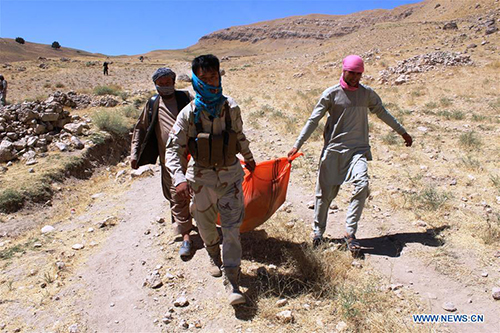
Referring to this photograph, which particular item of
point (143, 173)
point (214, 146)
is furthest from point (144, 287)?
point (143, 173)

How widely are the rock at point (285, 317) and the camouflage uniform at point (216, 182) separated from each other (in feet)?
1.56

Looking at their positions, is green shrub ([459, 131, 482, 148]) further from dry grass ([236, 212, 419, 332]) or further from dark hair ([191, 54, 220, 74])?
dark hair ([191, 54, 220, 74])

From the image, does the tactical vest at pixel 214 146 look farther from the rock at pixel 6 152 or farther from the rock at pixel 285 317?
the rock at pixel 6 152

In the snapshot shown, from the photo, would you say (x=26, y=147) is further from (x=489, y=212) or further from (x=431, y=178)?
(x=489, y=212)

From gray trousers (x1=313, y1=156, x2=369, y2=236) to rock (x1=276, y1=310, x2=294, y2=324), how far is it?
1086 mm

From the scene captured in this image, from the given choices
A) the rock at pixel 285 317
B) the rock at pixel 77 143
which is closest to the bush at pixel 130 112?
the rock at pixel 77 143

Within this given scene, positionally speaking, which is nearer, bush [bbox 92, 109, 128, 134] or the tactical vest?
the tactical vest

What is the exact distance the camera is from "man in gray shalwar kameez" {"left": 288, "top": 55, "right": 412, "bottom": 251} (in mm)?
3072

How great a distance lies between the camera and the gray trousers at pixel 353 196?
302cm

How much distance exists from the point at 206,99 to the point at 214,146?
0.34 meters

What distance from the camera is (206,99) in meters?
2.38

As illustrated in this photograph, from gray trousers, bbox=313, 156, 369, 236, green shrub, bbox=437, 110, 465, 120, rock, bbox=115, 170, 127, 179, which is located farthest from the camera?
green shrub, bbox=437, 110, 465, 120

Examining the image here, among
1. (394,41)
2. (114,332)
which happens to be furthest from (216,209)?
(394,41)

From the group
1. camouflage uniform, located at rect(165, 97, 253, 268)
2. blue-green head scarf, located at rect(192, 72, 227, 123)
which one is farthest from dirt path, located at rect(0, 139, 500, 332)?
blue-green head scarf, located at rect(192, 72, 227, 123)
